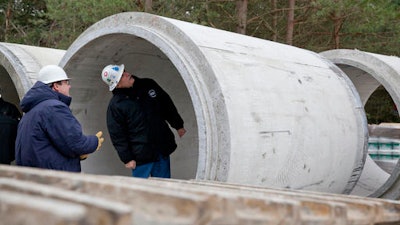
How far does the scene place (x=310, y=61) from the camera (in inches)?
229

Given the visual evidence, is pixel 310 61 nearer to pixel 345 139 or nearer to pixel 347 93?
pixel 347 93

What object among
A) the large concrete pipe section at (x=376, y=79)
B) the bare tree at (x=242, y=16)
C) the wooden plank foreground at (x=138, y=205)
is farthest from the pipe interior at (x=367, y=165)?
the wooden plank foreground at (x=138, y=205)

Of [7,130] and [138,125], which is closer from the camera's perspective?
[138,125]

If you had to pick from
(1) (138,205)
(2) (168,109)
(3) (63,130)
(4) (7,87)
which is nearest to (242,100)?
(3) (63,130)

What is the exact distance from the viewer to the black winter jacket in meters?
5.72

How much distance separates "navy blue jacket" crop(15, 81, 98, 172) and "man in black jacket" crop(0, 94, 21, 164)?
189 cm

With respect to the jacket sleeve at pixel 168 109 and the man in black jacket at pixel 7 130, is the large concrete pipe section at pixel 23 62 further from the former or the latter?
the jacket sleeve at pixel 168 109

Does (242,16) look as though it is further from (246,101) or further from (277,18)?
(246,101)

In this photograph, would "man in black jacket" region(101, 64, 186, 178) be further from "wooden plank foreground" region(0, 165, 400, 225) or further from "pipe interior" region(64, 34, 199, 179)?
"wooden plank foreground" region(0, 165, 400, 225)

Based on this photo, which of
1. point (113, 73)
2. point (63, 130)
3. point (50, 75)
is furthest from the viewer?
point (113, 73)

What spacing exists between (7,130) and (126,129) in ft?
4.83

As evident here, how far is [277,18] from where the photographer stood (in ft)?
48.4

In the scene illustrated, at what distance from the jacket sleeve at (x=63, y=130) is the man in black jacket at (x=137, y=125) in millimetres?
1511

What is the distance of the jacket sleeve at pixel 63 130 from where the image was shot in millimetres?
4094
